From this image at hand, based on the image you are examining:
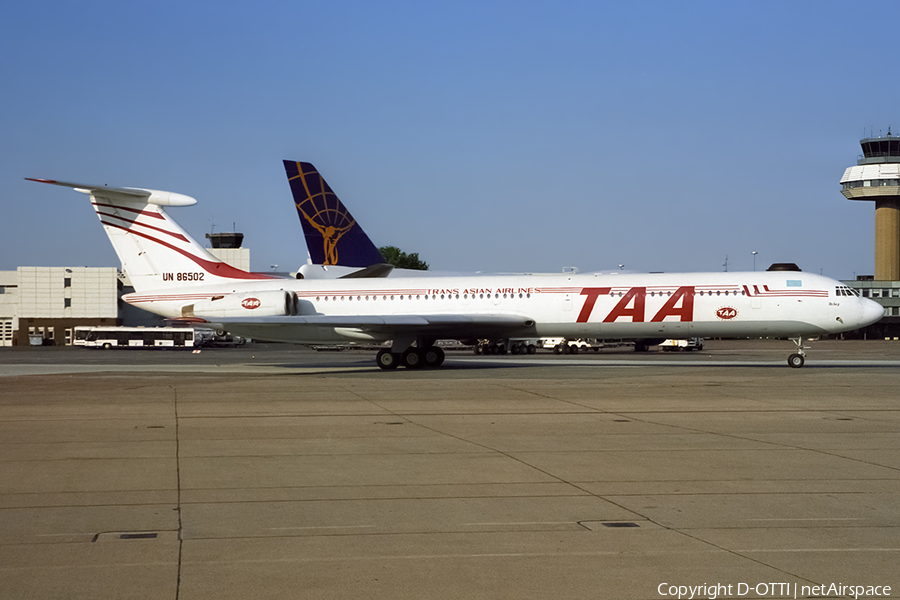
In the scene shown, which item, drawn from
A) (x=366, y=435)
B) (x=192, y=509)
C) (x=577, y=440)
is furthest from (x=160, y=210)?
(x=192, y=509)

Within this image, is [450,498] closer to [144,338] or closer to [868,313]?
[868,313]

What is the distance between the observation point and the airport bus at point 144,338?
76.4 meters

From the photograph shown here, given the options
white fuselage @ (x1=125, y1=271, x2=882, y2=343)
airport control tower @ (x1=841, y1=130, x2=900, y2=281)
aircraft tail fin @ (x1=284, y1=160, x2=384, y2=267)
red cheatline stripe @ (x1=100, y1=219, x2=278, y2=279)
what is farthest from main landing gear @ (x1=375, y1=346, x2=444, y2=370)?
airport control tower @ (x1=841, y1=130, x2=900, y2=281)

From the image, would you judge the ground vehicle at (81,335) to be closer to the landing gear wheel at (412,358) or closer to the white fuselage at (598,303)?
the white fuselage at (598,303)

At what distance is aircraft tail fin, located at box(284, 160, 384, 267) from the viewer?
4328 cm

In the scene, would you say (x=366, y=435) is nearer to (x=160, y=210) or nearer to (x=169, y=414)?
(x=169, y=414)

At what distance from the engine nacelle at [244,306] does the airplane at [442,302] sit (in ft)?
0.13

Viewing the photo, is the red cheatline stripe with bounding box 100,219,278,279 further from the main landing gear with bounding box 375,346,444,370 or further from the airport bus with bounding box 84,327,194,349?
the airport bus with bounding box 84,327,194,349

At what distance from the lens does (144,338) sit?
A: 7681 centimetres

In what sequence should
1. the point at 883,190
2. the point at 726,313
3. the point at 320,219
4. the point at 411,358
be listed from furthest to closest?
the point at 883,190 → the point at 320,219 → the point at 411,358 → the point at 726,313

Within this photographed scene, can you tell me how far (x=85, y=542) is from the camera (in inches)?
289

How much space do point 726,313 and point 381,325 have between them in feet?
40.5

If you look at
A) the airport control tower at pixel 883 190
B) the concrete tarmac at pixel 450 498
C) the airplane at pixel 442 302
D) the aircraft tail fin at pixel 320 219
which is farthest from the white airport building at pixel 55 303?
the airport control tower at pixel 883 190

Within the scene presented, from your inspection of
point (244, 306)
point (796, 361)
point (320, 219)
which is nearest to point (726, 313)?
point (796, 361)
